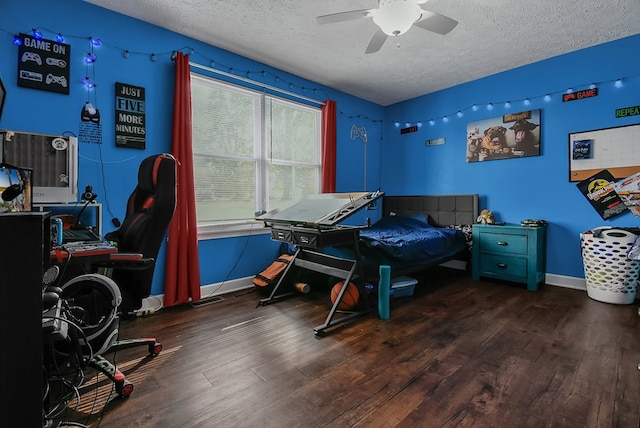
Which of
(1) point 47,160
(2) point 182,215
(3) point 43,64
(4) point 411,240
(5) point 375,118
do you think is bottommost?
(4) point 411,240

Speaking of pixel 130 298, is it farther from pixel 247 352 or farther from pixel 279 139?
pixel 279 139

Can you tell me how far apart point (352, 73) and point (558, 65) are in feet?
7.77

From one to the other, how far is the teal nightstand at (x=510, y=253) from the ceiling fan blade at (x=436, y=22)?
91.1 inches

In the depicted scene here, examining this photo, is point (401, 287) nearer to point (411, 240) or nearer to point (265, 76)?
point (411, 240)

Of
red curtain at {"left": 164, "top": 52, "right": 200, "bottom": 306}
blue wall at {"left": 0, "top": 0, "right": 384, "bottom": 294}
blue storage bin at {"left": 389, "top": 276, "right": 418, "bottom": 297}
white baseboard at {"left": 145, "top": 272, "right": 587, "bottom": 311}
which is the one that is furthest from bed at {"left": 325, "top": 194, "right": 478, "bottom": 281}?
blue wall at {"left": 0, "top": 0, "right": 384, "bottom": 294}

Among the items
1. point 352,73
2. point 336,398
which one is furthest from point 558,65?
point 336,398

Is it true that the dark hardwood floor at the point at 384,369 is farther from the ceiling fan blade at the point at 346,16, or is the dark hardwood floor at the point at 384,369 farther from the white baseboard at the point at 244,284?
the ceiling fan blade at the point at 346,16

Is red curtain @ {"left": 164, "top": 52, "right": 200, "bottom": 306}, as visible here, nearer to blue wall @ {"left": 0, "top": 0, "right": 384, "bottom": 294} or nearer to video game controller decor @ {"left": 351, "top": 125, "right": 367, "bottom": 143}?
blue wall @ {"left": 0, "top": 0, "right": 384, "bottom": 294}

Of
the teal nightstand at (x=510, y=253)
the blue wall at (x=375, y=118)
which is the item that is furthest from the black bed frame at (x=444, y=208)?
the teal nightstand at (x=510, y=253)

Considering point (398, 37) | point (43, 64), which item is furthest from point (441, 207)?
point (43, 64)

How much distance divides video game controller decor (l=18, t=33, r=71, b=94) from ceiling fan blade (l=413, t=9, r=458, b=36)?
2702 mm

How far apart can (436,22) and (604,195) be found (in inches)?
104

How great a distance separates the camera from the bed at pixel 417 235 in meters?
2.73

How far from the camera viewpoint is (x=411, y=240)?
10.00 ft
